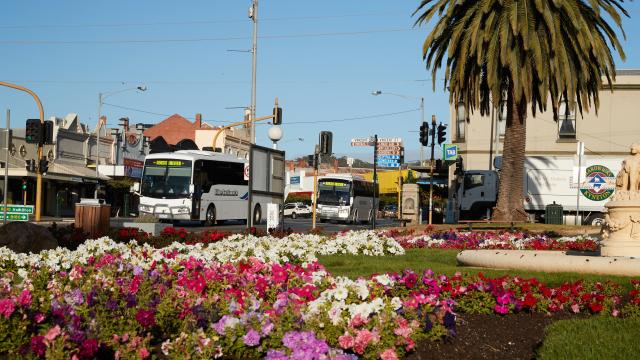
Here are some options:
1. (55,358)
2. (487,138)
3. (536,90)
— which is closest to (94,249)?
(55,358)

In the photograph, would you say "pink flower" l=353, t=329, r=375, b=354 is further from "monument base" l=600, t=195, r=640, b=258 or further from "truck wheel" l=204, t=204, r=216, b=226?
"truck wheel" l=204, t=204, r=216, b=226

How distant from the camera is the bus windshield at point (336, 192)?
186 feet

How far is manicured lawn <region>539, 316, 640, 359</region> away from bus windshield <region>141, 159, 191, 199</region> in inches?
1300

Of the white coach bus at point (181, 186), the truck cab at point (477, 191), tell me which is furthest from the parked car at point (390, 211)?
the white coach bus at point (181, 186)

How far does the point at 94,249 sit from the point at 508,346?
7901 mm

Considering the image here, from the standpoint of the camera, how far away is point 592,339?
7523 mm

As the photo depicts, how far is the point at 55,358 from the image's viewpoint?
197 inches

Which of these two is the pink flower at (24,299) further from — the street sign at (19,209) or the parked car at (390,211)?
the parked car at (390,211)

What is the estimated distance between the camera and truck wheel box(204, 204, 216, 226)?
4209cm

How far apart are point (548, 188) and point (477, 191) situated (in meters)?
3.52

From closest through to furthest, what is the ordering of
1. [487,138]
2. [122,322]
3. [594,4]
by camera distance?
1. [122,322]
2. [594,4]
3. [487,138]

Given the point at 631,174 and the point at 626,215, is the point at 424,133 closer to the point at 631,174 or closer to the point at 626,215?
the point at 631,174

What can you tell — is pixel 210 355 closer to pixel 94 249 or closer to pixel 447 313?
pixel 447 313

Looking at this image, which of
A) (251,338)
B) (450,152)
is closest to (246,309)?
(251,338)
